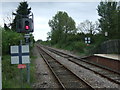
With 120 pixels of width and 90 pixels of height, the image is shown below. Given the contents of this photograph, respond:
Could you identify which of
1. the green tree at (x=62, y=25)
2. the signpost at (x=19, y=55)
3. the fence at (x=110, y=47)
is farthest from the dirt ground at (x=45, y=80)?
the green tree at (x=62, y=25)

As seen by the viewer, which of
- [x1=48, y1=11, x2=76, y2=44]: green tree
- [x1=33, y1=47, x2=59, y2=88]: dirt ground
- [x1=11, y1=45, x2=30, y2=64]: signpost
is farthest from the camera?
[x1=48, y1=11, x2=76, y2=44]: green tree

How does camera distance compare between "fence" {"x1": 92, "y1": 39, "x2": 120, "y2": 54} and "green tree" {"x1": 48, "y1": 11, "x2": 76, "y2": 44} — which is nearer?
"fence" {"x1": 92, "y1": 39, "x2": 120, "y2": 54}

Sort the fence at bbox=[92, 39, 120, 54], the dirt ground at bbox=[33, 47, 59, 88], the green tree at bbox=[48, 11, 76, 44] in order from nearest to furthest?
the dirt ground at bbox=[33, 47, 59, 88] → the fence at bbox=[92, 39, 120, 54] → the green tree at bbox=[48, 11, 76, 44]

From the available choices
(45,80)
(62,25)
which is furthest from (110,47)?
(62,25)

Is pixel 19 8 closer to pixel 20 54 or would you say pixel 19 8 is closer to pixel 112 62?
pixel 112 62

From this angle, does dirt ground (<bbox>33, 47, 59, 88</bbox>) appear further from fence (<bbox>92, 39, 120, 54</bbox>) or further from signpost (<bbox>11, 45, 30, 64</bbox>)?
fence (<bbox>92, 39, 120, 54</bbox>)

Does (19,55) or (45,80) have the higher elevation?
(19,55)

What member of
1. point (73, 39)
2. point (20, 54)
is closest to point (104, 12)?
point (73, 39)

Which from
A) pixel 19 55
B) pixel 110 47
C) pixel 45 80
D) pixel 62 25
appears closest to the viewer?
pixel 19 55

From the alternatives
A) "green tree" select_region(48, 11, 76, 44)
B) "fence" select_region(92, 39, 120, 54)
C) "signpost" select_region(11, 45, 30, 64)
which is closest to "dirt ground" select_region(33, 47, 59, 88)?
"signpost" select_region(11, 45, 30, 64)

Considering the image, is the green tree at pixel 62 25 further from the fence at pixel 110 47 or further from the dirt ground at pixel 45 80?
the dirt ground at pixel 45 80

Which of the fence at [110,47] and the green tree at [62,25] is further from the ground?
the green tree at [62,25]

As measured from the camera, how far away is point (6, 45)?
1958cm

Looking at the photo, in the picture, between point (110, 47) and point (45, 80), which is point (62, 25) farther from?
point (45, 80)
